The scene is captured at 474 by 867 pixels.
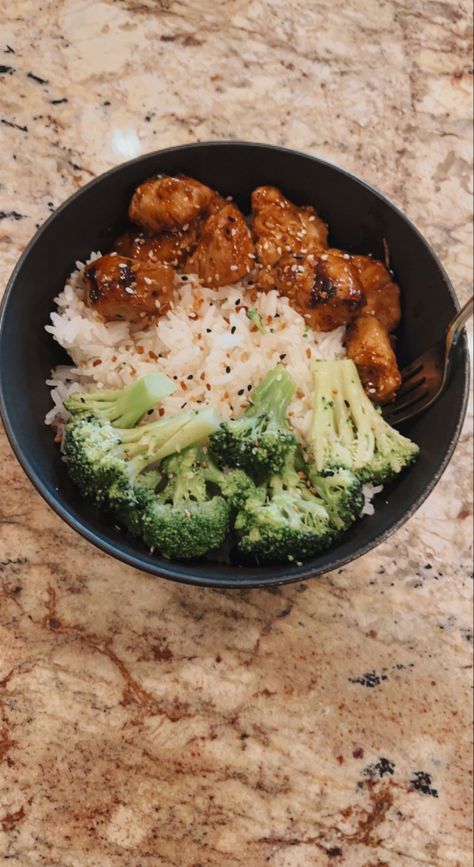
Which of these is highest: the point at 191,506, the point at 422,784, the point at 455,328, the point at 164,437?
the point at 455,328

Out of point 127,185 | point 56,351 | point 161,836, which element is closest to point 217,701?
point 161,836

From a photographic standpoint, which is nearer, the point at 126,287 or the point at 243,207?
the point at 126,287

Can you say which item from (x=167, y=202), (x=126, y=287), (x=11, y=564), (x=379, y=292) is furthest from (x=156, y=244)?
(x=11, y=564)

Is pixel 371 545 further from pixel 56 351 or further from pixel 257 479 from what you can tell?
pixel 56 351

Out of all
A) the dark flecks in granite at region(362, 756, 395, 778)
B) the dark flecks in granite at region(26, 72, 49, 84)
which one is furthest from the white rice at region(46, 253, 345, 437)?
the dark flecks in granite at region(362, 756, 395, 778)

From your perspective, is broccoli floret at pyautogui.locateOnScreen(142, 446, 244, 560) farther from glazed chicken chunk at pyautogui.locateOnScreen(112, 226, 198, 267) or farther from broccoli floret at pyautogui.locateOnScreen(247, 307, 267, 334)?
glazed chicken chunk at pyautogui.locateOnScreen(112, 226, 198, 267)

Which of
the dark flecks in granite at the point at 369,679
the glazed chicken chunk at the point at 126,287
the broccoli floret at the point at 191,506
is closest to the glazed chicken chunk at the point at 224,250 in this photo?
the glazed chicken chunk at the point at 126,287

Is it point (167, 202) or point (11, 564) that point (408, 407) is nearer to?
point (167, 202)

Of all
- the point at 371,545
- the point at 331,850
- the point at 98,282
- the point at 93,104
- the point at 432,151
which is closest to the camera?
the point at 371,545
